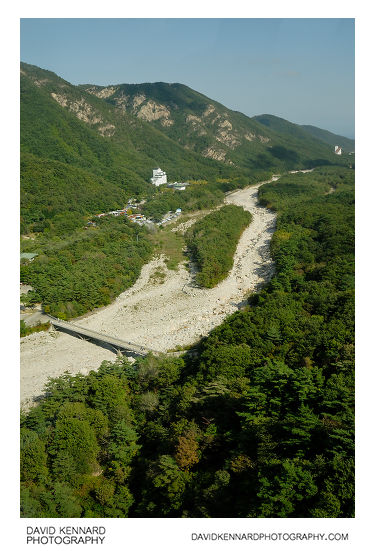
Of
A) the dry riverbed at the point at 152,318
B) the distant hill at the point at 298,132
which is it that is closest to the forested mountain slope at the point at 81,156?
the dry riverbed at the point at 152,318

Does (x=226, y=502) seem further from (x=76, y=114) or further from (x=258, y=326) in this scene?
(x=76, y=114)

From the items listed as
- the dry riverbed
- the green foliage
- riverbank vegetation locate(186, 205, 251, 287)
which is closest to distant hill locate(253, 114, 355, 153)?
riverbank vegetation locate(186, 205, 251, 287)

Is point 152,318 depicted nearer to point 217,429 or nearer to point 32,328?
point 32,328

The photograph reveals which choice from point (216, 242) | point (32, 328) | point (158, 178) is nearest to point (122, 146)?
point (158, 178)

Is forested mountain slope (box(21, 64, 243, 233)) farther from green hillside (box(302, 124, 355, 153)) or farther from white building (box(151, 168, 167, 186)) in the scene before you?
green hillside (box(302, 124, 355, 153))
